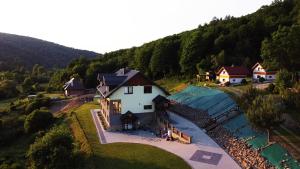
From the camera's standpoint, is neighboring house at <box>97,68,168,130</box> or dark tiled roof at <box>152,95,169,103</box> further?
dark tiled roof at <box>152,95,169,103</box>

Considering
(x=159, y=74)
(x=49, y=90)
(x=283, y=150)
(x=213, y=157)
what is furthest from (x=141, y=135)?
(x=49, y=90)

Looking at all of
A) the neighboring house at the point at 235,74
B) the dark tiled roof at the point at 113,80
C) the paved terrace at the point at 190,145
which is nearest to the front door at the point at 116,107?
the dark tiled roof at the point at 113,80

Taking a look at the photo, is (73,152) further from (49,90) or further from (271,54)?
(49,90)

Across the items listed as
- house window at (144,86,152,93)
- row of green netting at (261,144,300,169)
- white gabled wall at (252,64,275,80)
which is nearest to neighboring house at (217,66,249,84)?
white gabled wall at (252,64,275,80)

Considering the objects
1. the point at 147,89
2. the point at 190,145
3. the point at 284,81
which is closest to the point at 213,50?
the point at 284,81

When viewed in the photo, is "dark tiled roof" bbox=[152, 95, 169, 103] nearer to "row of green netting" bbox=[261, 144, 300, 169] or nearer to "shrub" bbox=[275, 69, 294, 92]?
→ "shrub" bbox=[275, 69, 294, 92]

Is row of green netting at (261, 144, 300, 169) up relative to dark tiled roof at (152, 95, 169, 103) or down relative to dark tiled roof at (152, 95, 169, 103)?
down

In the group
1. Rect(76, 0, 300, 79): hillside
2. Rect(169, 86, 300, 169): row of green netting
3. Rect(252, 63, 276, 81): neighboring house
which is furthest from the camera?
Rect(76, 0, 300, 79): hillside
